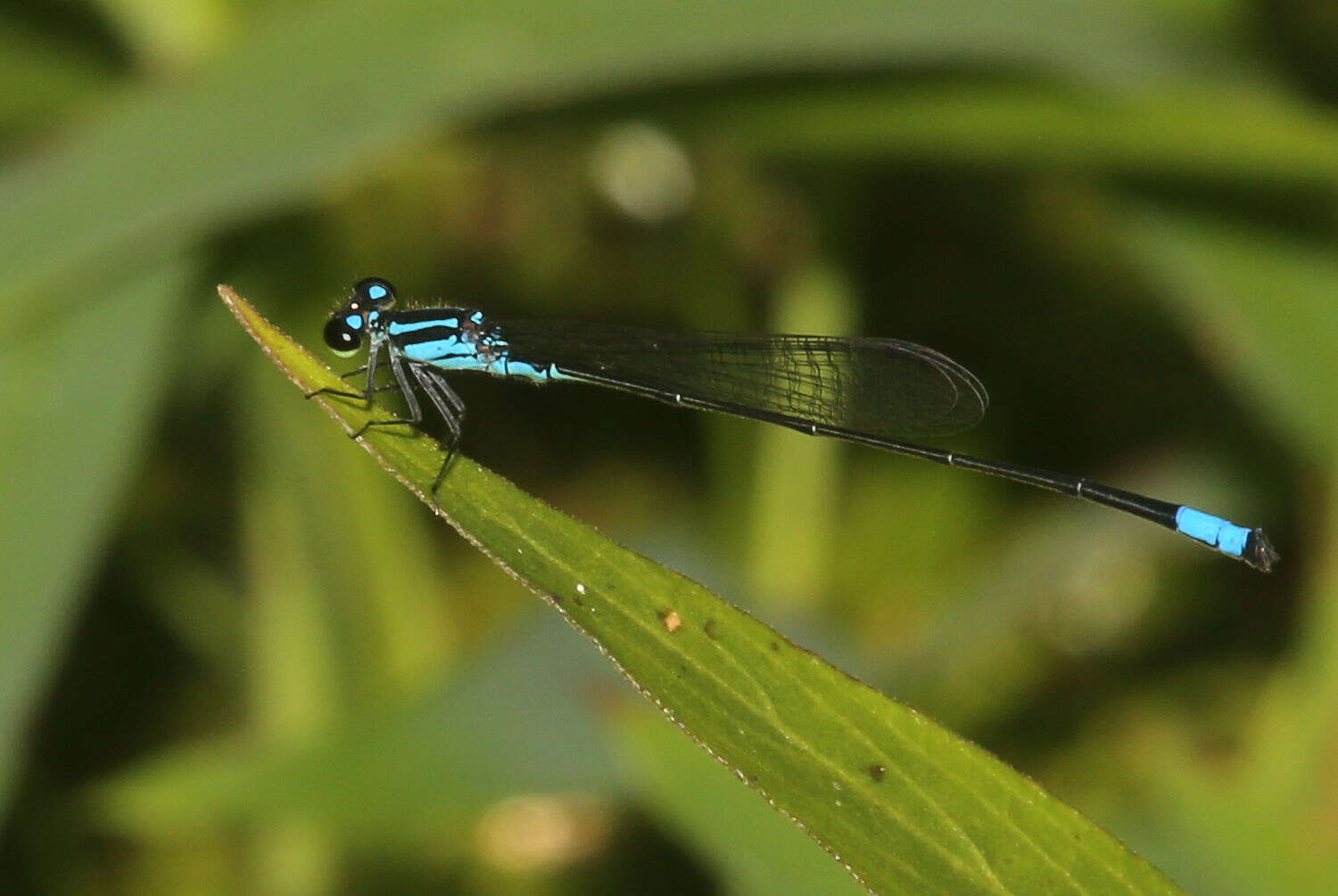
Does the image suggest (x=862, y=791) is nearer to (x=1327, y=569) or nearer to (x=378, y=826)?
(x=378, y=826)

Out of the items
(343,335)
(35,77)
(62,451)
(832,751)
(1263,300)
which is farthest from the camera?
(35,77)

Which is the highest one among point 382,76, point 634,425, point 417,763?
point 382,76

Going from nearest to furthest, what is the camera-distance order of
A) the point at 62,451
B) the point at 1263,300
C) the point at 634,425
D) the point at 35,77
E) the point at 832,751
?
the point at 832,751, the point at 62,451, the point at 1263,300, the point at 35,77, the point at 634,425

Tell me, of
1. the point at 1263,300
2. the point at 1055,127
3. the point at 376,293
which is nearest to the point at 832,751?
the point at 376,293

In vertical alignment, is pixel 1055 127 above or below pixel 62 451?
above

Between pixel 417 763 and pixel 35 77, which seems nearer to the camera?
pixel 417 763

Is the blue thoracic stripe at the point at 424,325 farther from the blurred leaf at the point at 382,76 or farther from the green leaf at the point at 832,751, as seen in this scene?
the green leaf at the point at 832,751

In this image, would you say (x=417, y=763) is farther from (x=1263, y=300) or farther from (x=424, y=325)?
(x=1263, y=300)
